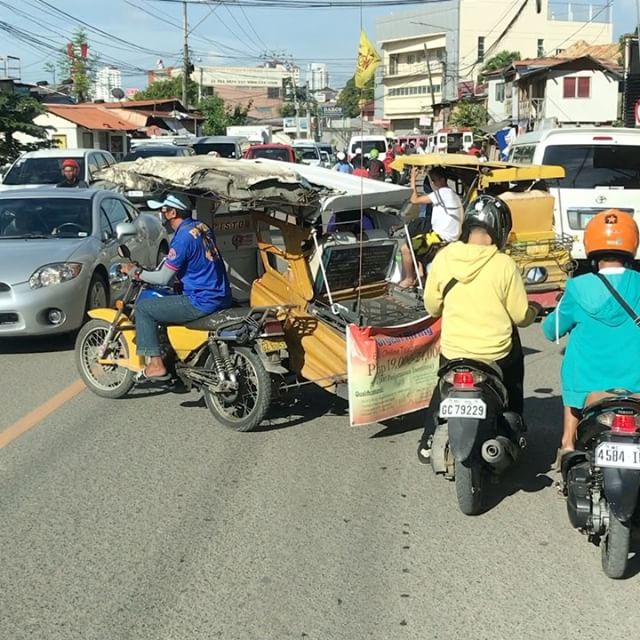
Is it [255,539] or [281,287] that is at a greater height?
[281,287]

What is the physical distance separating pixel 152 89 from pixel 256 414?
87565 mm

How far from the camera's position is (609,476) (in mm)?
3826

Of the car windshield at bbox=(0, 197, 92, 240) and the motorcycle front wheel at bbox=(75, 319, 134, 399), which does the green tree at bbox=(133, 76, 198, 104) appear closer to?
the car windshield at bbox=(0, 197, 92, 240)

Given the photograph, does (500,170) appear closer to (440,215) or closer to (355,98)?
(440,215)

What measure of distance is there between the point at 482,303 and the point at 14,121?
2122cm

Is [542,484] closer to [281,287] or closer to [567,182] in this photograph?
[281,287]

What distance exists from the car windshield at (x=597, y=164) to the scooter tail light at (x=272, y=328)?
7479 millimetres

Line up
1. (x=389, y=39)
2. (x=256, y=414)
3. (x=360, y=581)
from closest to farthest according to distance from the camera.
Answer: (x=360, y=581) → (x=256, y=414) → (x=389, y=39)

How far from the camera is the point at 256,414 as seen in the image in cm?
618

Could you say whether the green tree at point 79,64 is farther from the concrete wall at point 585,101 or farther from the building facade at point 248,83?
the building facade at point 248,83

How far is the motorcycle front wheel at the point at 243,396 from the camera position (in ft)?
20.2

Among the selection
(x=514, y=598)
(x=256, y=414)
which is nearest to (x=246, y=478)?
(x=256, y=414)

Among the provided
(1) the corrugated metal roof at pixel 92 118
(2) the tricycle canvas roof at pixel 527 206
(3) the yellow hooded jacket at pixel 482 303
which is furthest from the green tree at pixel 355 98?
(1) the corrugated metal roof at pixel 92 118

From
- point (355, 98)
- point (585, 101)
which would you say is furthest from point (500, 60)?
point (355, 98)
